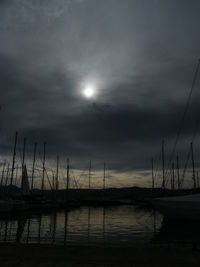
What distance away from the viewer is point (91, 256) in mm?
8781

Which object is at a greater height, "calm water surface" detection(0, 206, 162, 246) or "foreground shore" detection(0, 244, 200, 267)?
"foreground shore" detection(0, 244, 200, 267)

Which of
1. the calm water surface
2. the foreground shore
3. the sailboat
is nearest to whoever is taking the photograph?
the foreground shore

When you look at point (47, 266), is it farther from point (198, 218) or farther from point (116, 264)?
point (198, 218)

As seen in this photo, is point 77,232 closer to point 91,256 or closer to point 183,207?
point 183,207

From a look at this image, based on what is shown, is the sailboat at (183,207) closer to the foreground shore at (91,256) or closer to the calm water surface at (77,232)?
the calm water surface at (77,232)

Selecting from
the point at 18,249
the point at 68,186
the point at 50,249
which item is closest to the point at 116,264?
the point at 50,249

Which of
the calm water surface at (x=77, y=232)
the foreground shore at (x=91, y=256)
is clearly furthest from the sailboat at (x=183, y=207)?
the foreground shore at (x=91, y=256)

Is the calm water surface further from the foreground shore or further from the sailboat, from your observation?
the foreground shore

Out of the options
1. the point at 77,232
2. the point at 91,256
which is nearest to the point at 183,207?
the point at 77,232

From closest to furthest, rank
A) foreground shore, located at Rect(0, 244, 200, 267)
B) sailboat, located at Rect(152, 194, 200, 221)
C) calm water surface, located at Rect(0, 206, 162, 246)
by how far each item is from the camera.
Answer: foreground shore, located at Rect(0, 244, 200, 267), calm water surface, located at Rect(0, 206, 162, 246), sailboat, located at Rect(152, 194, 200, 221)

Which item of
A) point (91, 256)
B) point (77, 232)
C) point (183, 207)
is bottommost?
point (77, 232)

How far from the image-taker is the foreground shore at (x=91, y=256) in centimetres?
790

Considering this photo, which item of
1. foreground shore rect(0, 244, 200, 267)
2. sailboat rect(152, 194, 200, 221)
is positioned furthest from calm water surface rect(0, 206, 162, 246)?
foreground shore rect(0, 244, 200, 267)

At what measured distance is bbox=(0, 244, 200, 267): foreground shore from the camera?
7902mm
